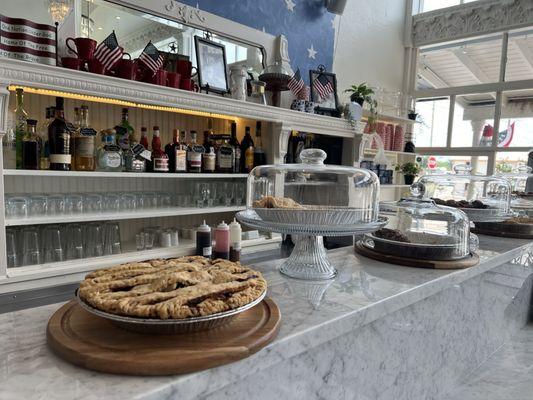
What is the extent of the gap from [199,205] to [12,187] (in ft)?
3.46

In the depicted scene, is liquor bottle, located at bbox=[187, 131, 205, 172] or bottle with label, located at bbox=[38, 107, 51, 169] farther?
liquor bottle, located at bbox=[187, 131, 205, 172]

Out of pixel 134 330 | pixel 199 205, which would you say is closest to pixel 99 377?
pixel 134 330

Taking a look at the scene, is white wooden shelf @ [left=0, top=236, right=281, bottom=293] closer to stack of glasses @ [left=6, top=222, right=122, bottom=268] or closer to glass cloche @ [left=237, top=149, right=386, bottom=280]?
stack of glasses @ [left=6, top=222, right=122, bottom=268]

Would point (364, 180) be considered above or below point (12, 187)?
above

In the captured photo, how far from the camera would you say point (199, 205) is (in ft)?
8.41

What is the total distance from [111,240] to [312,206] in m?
1.51

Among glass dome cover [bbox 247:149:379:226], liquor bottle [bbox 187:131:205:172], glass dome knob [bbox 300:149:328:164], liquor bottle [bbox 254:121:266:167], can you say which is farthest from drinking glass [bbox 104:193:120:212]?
glass dome knob [bbox 300:149:328:164]

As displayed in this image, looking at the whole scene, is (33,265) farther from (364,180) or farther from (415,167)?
(415,167)

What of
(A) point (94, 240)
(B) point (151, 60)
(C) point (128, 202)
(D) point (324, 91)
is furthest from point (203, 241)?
(D) point (324, 91)

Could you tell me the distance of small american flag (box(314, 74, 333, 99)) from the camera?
3.35 m

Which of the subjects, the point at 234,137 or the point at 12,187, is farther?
the point at 234,137

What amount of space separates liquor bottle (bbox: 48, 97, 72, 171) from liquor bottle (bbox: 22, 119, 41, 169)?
69 millimetres

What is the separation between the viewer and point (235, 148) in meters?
2.70

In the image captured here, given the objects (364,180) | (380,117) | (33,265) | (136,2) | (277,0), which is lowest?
(33,265)
